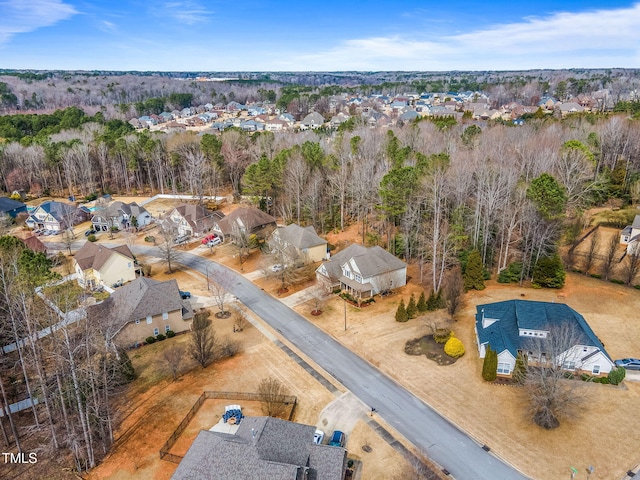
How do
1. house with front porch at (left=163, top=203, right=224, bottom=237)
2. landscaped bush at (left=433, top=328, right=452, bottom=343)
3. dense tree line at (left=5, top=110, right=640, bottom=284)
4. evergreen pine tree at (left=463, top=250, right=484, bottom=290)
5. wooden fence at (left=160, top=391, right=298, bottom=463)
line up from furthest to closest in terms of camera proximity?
1. house with front porch at (left=163, top=203, right=224, bottom=237)
2. dense tree line at (left=5, top=110, right=640, bottom=284)
3. evergreen pine tree at (left=463, top=250, right=484, bottom=290)
4. landscaped bush at (left=433, top=328, right=452, bottom=343)
5. wooden fence at (left=160, top=391, right=298, bottom=463)

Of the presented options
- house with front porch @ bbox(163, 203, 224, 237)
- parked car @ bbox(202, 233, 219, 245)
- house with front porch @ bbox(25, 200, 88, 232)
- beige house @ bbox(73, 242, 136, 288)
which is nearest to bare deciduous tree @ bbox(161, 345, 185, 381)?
beige house @ bbox(73, 242, 136, 288)

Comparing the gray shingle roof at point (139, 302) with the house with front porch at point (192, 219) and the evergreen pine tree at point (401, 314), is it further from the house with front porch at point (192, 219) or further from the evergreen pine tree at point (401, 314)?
the house with front porch at point (192, 219)

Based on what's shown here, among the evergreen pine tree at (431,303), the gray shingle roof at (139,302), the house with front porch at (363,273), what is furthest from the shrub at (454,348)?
the gray shingle roof at (139,302)

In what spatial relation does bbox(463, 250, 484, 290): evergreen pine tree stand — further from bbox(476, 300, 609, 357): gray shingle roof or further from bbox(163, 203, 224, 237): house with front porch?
Result: bbox(163, 203, 224, 237): house with front porch

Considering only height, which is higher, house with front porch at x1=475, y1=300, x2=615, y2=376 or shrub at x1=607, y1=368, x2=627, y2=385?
house with front porch at x1=475, y1=300, x2=615, y2=376

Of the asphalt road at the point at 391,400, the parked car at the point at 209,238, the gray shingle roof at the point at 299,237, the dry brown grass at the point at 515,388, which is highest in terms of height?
the gray shingle roof at the point at 299,237

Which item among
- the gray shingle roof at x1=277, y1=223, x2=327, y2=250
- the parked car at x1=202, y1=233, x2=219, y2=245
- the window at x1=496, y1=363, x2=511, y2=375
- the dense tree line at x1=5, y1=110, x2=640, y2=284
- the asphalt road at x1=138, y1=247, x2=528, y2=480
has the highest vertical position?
the dense tree line at x1=5, y1=110, x2=640, y2=284

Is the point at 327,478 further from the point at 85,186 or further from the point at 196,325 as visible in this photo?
the point at 85,186
